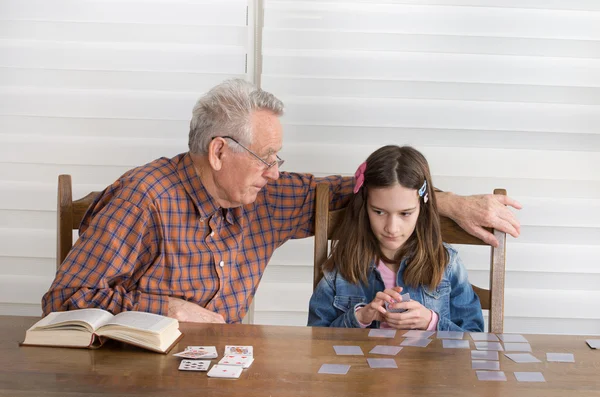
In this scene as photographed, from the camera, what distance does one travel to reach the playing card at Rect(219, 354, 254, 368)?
1.75 meters

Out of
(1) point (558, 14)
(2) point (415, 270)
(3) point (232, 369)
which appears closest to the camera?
(3) point (232, 369)

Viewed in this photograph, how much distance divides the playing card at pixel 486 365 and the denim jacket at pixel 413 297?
0.57 m

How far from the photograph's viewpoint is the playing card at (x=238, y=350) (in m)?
1.82

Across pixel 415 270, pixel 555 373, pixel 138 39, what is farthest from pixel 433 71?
pixel 555 373

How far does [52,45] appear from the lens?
9.71ft

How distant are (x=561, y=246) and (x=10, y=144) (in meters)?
2.30

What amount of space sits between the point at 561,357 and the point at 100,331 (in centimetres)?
118

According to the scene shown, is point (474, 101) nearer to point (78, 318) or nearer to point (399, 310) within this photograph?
point (399, 310)

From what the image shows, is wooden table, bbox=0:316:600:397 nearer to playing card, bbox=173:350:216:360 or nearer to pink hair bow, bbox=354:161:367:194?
playing card, bbox=173:350:216:360

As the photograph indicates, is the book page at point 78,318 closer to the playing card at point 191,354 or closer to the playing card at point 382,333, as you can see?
the playing card at point 191,354

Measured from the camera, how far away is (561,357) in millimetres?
1874

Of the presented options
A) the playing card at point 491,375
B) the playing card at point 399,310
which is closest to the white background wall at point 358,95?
the playing card at point 399,310

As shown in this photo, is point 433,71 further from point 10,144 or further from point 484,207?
point 10,144

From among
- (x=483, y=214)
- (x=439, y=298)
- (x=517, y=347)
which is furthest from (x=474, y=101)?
(x=517, y=347)
